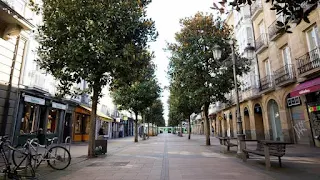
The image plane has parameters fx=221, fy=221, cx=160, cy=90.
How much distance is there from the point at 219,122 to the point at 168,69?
23.6 m

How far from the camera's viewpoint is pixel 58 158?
301 inches

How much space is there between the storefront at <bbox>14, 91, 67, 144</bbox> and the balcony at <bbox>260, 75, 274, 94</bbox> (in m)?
18.4

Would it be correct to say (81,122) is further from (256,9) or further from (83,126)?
(256,9)

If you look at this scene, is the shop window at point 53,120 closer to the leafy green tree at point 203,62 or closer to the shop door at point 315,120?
the leafy green tree at point 203,62

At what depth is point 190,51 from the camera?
17.0 meters

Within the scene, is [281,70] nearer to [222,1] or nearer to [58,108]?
[222,1]

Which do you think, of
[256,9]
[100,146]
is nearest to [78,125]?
[100,146]

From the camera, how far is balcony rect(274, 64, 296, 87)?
1602 centimetres

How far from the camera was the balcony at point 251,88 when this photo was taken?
72.6ft

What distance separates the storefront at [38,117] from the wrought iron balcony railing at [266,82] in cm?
1849

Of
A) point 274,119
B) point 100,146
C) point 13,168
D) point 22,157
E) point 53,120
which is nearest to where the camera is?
point 13,168

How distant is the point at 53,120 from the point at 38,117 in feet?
8.16

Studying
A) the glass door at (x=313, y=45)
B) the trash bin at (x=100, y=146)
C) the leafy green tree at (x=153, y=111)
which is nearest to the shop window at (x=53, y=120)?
the trash bin at (x=100, y=146)

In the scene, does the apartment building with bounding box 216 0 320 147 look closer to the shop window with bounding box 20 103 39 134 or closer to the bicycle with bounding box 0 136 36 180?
the bicycle with bounding box 0 136 36 180
